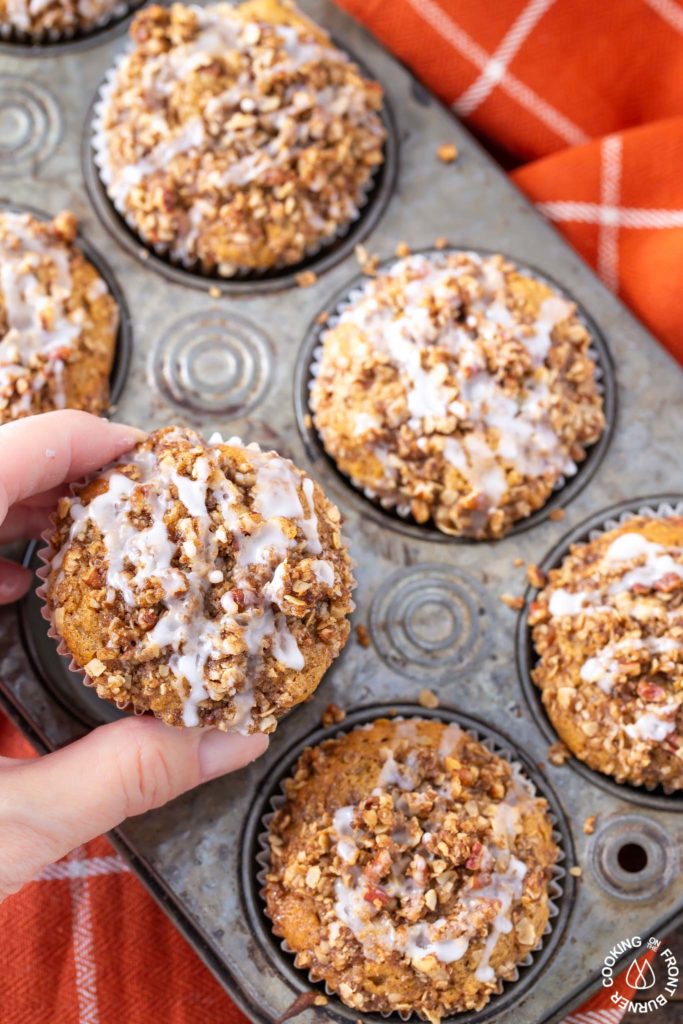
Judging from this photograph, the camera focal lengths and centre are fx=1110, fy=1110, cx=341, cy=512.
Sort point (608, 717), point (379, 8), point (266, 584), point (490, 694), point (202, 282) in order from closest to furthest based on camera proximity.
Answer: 1. point (266, 584)
2. point (608, 717)
3. point (490, 694)
4. point (202, 282)
5. point (379, 8)

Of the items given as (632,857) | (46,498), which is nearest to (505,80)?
(46,498)

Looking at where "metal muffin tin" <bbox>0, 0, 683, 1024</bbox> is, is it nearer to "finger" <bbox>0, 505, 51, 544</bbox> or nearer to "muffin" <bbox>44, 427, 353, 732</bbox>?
"finger" <bbox>0, 505, 51, 544</bbox>

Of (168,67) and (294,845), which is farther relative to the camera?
(168,67)

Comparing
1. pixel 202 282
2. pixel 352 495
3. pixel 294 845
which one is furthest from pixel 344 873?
pixel 202 282

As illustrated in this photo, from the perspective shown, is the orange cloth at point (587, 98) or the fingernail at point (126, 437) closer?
the fingernail at point (126, 437)

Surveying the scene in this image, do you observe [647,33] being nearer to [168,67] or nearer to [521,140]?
[521,140]

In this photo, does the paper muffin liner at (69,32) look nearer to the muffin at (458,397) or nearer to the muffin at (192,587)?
the muffin at (458,397)

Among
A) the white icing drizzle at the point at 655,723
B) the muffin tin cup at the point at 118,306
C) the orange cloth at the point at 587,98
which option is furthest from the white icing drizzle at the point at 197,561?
the orange cloth at the point at 587,98
